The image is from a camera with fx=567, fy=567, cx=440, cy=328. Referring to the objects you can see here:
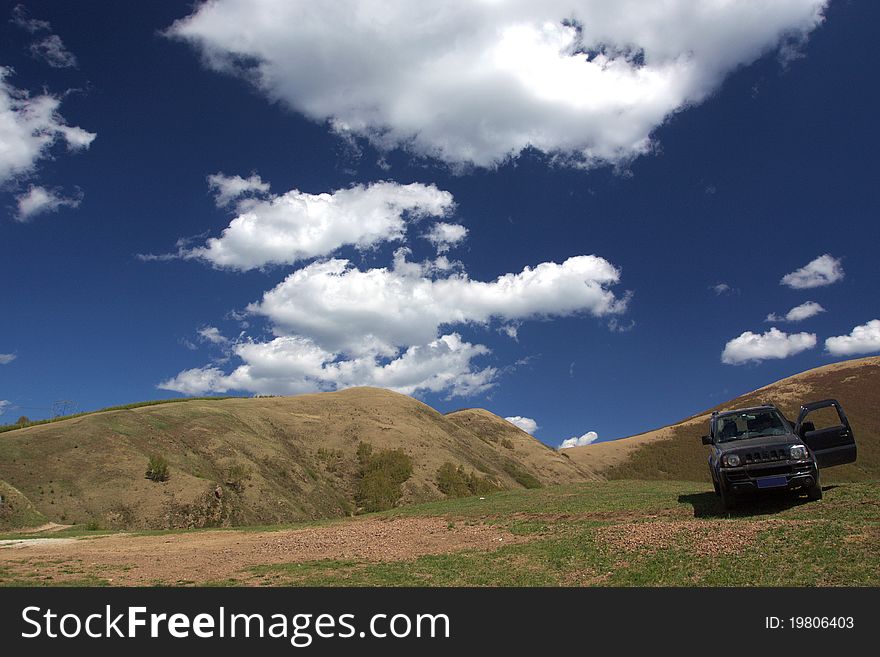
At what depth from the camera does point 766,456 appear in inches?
543

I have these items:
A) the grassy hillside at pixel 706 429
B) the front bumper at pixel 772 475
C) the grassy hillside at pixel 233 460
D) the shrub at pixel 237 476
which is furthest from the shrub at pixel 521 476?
the front bumper at pixel 772 475

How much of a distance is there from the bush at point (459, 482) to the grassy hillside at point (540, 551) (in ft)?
124

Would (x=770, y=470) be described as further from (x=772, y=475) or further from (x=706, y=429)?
(x=706, y=429)

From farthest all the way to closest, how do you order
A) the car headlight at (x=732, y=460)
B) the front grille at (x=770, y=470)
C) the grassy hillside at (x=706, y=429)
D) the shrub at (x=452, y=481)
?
1. the grassy hillside at (x=706, y=429)
2. the shrub at (x=452, y=481)
3. the car headlight at (x=732, y=460)
4. the front grille at (x=770, y=470)

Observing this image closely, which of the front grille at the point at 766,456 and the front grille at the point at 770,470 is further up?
the front grille at the point at 766,456

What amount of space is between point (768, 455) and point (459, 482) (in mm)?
49592

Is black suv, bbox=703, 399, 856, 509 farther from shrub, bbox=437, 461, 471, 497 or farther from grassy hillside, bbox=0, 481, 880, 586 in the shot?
shrub, bbox=437, 461, 471, 497

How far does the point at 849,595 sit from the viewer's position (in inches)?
304

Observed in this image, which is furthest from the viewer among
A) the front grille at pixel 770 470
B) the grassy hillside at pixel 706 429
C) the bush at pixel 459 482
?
the grassy hillside at pixel 706 429

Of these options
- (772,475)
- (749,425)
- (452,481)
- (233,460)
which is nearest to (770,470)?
(772,475)

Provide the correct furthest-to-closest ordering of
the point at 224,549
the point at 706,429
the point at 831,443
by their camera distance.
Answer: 1. the point at 706,429
2. the point at 224,549
3. the point at 831,443

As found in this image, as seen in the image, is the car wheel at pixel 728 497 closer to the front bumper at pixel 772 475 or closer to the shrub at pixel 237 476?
the front bumper at pixel 772 475

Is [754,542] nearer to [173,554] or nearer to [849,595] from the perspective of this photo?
[849,595]

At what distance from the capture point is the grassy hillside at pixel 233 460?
3672 centimetres
